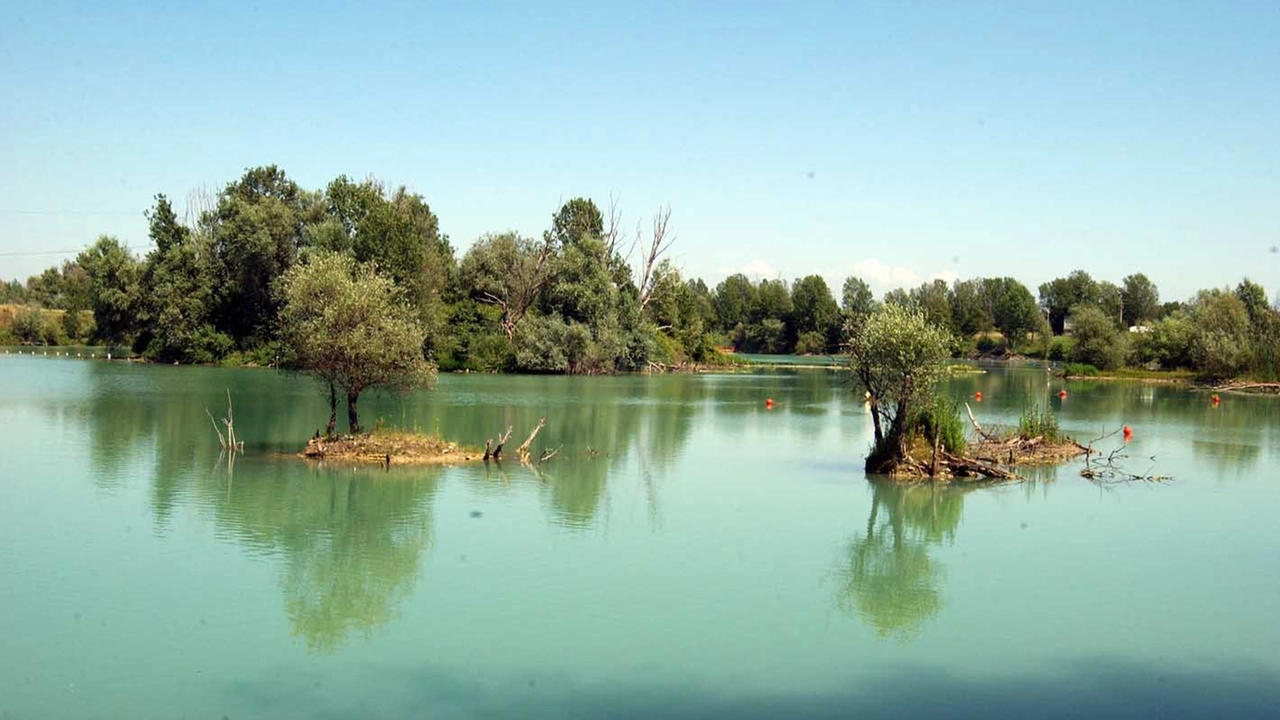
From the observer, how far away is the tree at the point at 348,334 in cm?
2997

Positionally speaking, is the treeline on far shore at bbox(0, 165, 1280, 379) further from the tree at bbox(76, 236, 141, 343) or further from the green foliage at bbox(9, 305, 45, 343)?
the green foliage at bbox(9, 305, 45, 343)

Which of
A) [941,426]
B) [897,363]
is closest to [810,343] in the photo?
[941,426]

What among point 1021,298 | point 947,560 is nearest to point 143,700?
point 947,560

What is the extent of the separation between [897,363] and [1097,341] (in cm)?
7584

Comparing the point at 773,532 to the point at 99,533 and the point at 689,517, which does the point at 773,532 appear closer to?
the point at 689,517

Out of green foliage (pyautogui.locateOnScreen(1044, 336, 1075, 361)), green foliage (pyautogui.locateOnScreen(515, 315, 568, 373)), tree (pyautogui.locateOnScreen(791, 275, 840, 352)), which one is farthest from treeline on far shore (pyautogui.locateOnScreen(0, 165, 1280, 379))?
tree (pyautogui.locateOnScreen(791, 275, 840, 352))

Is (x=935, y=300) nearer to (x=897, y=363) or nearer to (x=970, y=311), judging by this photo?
(x=970, y=311)

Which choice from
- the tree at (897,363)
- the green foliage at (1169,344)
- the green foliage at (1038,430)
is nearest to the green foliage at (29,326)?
the tree at (897,363)

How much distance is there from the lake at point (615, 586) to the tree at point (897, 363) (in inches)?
78.7

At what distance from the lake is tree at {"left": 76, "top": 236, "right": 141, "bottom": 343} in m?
45.0

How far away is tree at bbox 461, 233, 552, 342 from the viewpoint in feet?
268

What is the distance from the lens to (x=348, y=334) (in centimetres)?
2995

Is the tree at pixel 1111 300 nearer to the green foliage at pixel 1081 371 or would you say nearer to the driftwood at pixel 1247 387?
the green foliage at pixel 1081 371

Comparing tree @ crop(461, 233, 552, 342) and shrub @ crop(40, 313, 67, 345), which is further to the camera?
shrub @ crop(40, 313, 67, 345)
